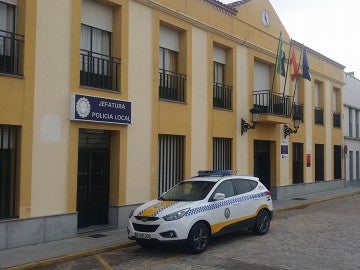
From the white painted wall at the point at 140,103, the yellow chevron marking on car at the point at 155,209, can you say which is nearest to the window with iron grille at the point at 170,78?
the white painted wall at the point at 140,103

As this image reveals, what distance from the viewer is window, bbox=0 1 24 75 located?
35.0 feet

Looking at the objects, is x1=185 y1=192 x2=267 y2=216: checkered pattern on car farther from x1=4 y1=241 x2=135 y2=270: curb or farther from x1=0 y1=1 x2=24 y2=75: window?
x1=0 y1=1 x2=24 y2=75: window

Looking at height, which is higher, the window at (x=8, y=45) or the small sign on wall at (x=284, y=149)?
the window at (x=8, y=45)

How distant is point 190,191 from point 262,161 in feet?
34.1

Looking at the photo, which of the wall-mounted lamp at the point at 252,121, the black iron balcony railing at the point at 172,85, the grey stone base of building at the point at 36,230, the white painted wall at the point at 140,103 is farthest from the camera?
the wall-mounted lamp at the point at 252,121

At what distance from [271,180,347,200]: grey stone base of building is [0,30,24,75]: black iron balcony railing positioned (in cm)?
1373

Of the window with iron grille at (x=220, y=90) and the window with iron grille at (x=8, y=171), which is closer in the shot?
the window with iron grille at (x=8, y=171)

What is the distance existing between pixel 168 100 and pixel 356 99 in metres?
20.4

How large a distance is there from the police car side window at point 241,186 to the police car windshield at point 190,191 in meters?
0.80

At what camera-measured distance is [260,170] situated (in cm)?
2062

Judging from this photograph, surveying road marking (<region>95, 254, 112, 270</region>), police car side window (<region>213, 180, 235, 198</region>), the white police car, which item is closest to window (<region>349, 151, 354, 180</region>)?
the white police car

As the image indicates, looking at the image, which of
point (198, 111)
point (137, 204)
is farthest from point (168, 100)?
point (137, 204)

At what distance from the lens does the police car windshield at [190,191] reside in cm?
1065

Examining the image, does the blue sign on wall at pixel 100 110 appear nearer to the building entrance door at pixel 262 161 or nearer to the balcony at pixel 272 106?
the balcony at pixel 272 106
